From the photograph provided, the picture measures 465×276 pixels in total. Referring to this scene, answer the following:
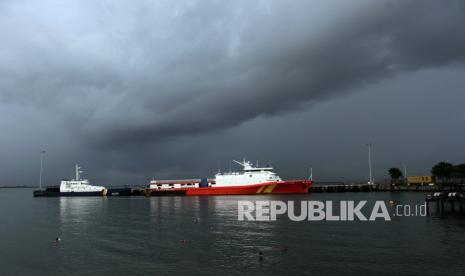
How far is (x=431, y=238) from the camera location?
2981 centimetres

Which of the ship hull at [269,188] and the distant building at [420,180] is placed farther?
the distant building at [420,180]

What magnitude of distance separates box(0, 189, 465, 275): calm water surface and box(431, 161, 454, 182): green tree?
10484cm

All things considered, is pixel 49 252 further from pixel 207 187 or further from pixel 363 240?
pixel 207 187

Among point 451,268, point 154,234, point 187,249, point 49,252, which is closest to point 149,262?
point 187,249

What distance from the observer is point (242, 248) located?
87.6ft

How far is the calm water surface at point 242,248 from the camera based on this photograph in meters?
21.6

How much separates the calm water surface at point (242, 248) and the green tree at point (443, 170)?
10484 centimetres

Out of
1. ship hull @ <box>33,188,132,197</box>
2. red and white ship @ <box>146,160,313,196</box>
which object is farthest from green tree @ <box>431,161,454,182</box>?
ship hull @ <box>33,188,132,197</box>

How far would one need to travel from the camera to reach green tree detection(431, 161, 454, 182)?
132m

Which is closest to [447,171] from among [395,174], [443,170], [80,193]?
[443,170]

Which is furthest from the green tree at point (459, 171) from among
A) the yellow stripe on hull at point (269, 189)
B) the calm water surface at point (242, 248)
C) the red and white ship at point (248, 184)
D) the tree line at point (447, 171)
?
the calm water surface at point (242, 248)

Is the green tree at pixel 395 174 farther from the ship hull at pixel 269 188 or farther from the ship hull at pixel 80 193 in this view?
the ship hull at pixel 80 193

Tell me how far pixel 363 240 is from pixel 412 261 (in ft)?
21.3

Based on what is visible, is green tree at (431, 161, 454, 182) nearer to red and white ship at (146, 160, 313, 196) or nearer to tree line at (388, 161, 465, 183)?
tree line at (388, 161, 465, 183)
